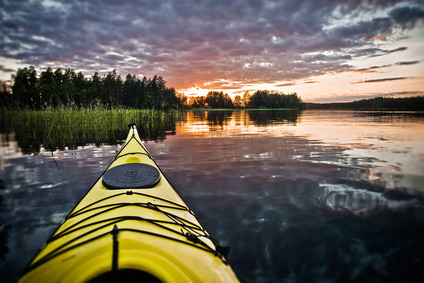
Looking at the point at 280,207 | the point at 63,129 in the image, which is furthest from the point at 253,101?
the point at 280,207

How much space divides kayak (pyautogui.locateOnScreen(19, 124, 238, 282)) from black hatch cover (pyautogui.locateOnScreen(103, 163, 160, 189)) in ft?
0.67

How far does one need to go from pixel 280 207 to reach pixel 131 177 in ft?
8.40

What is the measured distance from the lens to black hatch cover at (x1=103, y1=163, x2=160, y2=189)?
10.4 ft

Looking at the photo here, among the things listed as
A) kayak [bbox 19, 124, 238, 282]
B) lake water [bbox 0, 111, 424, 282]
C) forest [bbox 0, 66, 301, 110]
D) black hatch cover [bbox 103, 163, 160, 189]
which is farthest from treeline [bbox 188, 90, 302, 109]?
kayak [bbox 19, 124, 238, 282]

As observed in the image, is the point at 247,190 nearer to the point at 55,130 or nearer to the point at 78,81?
the point at 55,130

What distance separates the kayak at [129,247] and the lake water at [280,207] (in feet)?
2.77

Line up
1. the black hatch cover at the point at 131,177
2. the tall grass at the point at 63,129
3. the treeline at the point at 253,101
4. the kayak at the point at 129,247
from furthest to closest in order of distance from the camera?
the treeline at the point at 253,101 < the tall grass at the point at 63,129 < the black hatch cover at the point at 131,177 < the kayak at the point at 129,247

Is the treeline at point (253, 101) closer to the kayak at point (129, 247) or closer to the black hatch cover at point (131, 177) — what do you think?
the black hatch cover at point (131, 177)

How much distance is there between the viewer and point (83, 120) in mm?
12258

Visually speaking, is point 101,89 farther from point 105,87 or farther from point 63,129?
point 63,129

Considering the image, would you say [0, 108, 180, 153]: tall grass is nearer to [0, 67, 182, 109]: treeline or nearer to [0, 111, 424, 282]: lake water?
[0, 111, 424, 282]: lake water

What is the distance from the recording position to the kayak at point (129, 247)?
4.97ft

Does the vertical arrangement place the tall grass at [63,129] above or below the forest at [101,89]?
below

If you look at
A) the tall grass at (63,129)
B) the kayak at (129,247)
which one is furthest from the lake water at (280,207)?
the tall grass at (63,129)
